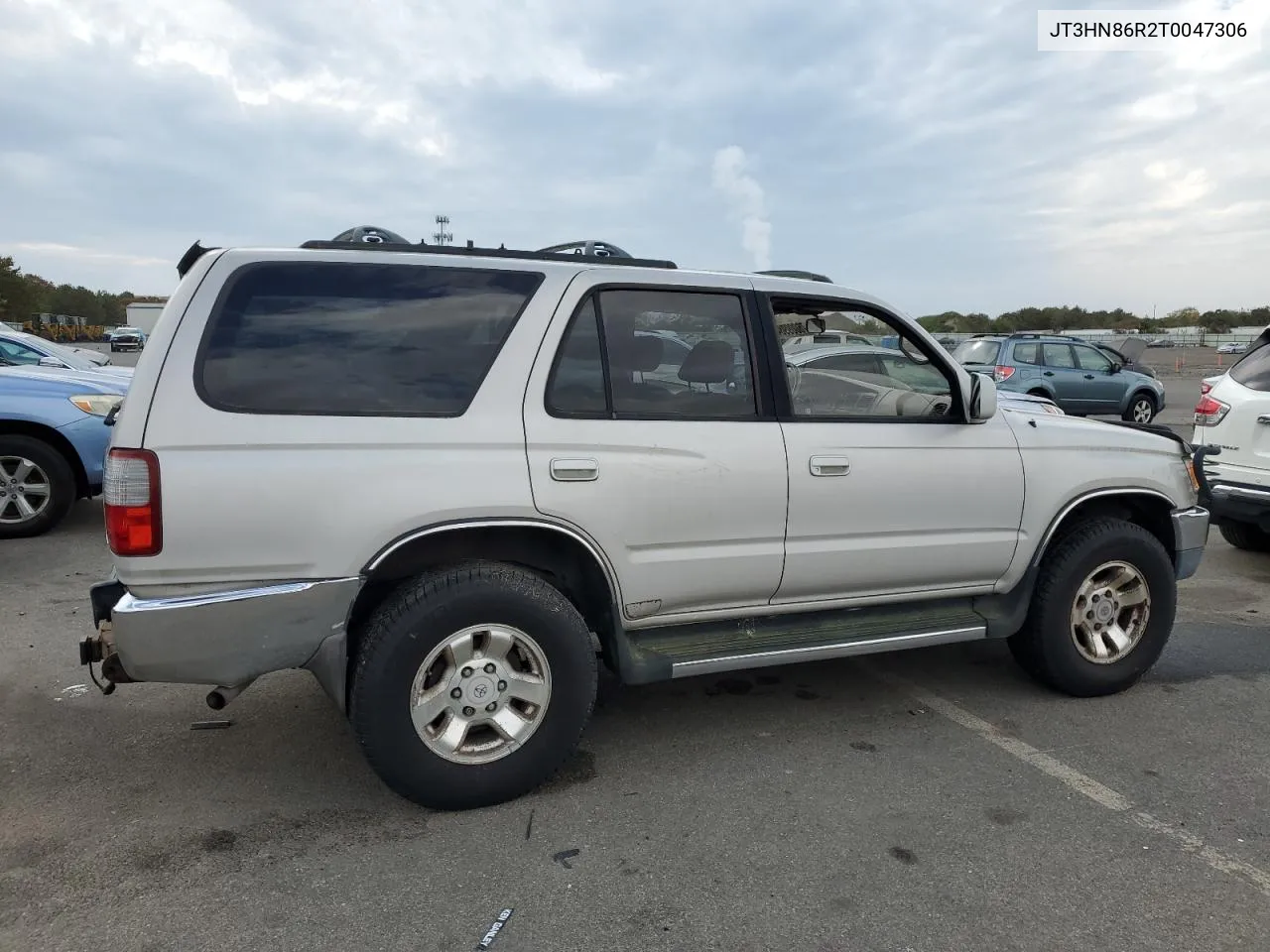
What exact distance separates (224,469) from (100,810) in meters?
1.36

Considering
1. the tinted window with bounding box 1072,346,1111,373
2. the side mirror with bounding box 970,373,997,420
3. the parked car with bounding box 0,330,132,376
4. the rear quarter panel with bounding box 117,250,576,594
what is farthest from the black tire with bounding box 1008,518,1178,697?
the tinted window with bounding box 1072,346,1111,373

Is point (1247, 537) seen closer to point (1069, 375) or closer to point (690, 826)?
point (690, 826)

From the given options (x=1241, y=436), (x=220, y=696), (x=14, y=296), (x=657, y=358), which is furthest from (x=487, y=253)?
(x=14, y=296)

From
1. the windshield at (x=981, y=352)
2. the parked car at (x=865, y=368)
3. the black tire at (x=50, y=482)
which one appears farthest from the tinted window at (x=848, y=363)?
the windshield at (x=981, y=352)

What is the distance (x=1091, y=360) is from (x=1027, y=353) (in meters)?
1.40

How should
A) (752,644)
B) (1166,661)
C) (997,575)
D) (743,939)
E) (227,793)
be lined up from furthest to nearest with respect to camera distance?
1. (1166,661)
2. (997,575)
3. (752,644)
4. (227,793)
5. (743,939)

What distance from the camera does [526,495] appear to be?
3074 millimetres

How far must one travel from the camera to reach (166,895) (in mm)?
2637

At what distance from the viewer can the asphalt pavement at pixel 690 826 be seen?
8.30 feet

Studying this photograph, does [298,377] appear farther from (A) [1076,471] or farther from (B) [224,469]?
(A) [1076,471]

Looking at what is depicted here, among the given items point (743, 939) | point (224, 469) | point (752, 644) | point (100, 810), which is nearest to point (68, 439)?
point (100, 810)

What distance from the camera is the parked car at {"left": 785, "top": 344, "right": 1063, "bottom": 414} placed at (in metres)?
3.74

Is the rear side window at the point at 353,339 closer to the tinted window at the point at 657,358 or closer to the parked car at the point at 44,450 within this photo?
the tinted window at the point at 657,358

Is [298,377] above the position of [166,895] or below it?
above
